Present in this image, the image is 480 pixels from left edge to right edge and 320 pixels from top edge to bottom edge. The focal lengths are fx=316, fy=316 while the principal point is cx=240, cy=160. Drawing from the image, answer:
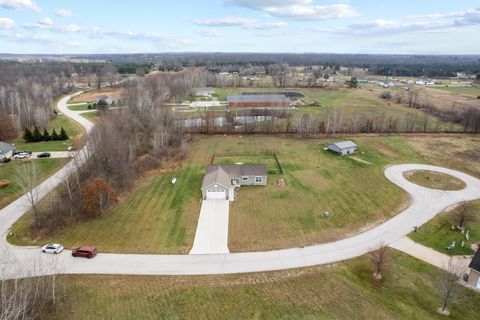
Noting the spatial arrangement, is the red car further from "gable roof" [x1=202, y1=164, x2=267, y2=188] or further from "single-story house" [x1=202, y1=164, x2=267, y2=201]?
"gable roof" [x1=202, y1=164, x2=267, y2=188]

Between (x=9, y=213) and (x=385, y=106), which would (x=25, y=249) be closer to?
(x=9, y=213)

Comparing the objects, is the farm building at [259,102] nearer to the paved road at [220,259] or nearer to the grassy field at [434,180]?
the grassy field at [434,180]

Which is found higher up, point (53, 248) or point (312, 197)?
point (312, 197)

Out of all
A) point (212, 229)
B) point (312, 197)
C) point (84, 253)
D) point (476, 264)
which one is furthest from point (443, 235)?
point (84, 253)

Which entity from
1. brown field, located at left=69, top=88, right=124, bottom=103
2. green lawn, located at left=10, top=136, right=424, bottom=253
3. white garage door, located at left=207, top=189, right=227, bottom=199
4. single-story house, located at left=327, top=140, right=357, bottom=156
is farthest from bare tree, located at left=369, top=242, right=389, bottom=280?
brown field, located at left=69, top=88, right=124, bottom=103

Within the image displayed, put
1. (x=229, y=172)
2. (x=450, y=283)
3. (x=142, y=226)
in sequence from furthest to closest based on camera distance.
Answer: (x=229, y=172)
(x=142, y=226)
(x=450, y=283)

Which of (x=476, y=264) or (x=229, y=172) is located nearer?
(x=476, y=264)

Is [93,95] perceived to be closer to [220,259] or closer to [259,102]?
[259,102]
